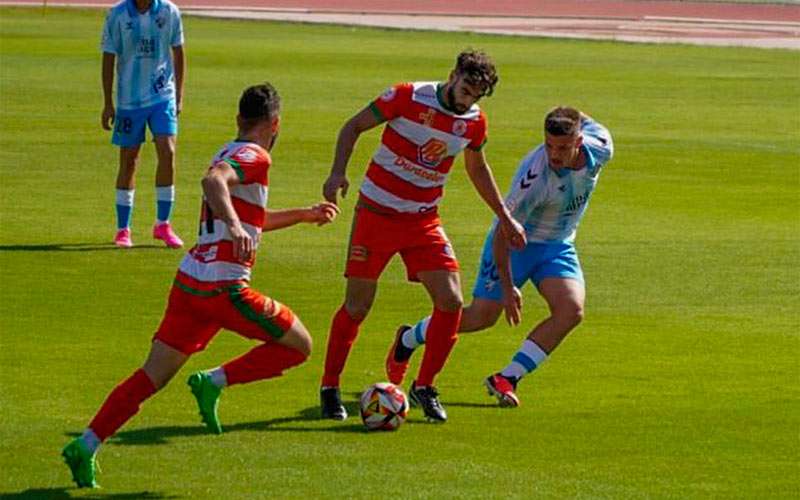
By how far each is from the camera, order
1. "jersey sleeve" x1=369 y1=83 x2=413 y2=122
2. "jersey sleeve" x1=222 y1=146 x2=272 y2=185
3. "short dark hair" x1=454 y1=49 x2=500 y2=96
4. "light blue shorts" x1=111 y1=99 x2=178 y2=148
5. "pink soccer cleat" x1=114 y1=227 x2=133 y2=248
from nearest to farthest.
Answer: "jersey sleeve" x1=222 y1=146 x2=272 y2=185 < "short dark hair" x1=454 y1=49 x2=500 y2=96 < "jersey sleeve" x1=369 y1=83 x2=413 y2=122 < "pink soccer cleat" x1=114 y1=227 x2=133 y2=248 < "light blue shorts" x1=111 y1=99 x2=178 y2=148

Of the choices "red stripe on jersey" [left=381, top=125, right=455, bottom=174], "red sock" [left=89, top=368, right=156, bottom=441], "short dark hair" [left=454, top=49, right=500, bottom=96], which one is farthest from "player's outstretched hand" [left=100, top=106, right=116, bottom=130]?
"red sock" [left=89, top=368, right=156, bottom=441]

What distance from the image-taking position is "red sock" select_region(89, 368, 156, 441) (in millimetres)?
9430

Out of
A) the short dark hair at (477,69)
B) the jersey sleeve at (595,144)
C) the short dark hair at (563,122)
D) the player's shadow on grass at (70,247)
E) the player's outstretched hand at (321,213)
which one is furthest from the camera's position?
the player's shadow on grass at (70,247)

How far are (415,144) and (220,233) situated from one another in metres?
1.75

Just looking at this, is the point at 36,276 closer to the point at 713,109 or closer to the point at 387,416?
the point at 387,416

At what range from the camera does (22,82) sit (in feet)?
Result: 109

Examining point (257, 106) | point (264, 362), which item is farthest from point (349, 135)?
point (264, 362)

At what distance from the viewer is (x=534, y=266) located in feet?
39.3

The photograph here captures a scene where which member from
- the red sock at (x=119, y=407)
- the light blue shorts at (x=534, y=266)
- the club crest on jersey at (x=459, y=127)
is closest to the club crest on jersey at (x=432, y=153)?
the club crest on jersey at (x=459, y=127)

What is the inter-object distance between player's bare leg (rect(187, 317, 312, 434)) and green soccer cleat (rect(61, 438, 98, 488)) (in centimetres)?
100

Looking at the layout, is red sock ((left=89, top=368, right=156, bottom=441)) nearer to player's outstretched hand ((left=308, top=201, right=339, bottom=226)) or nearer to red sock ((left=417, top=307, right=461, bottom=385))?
player's outstretched hand ((left=308, top=201, right=339, bottom=226))

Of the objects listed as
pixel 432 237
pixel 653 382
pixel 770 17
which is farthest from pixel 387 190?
pixel 770 17

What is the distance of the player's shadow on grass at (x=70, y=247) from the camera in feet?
56.5

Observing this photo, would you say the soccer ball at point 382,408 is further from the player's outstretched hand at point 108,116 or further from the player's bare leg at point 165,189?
the player's outstretched hand at point 108,116
